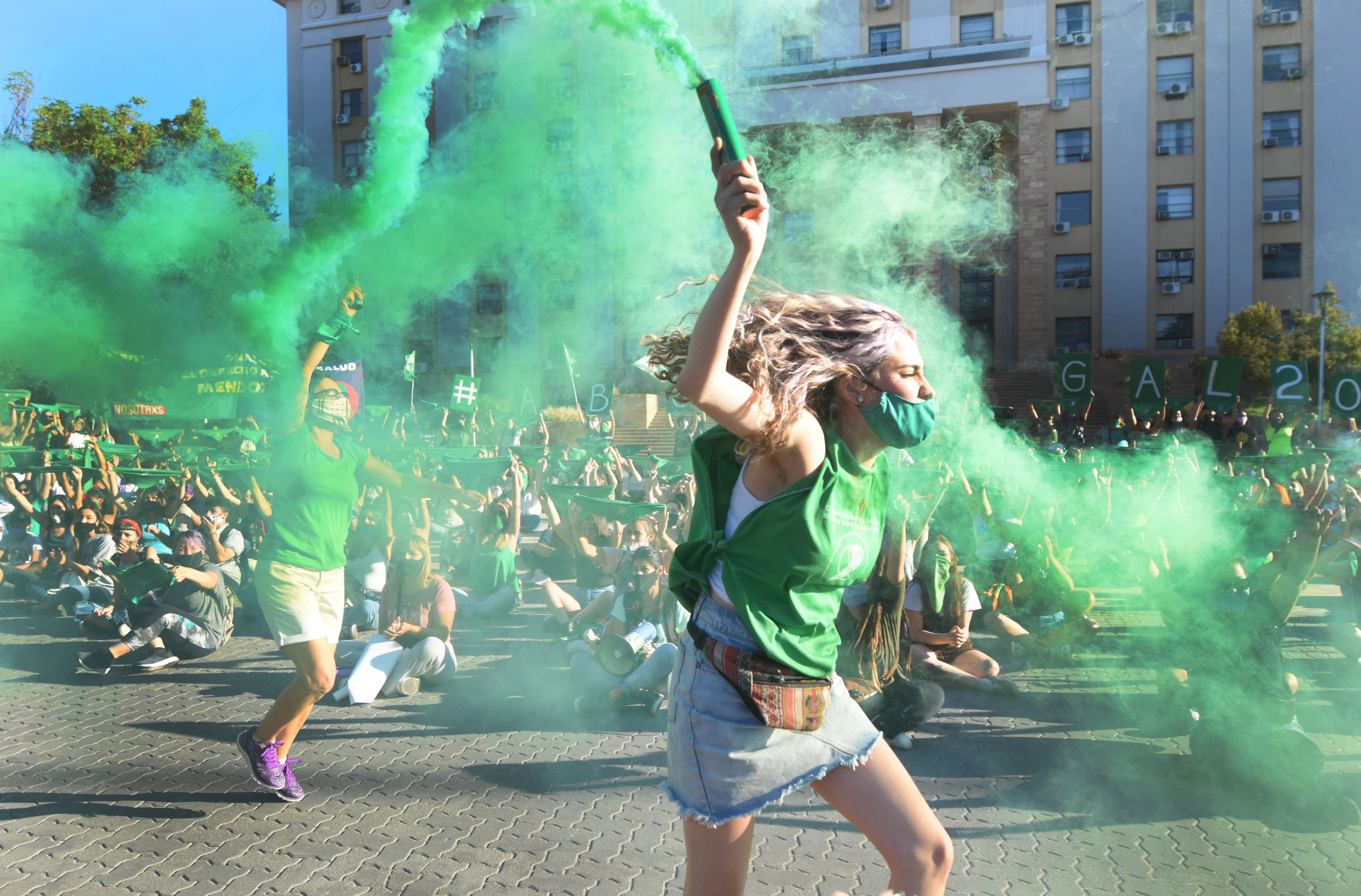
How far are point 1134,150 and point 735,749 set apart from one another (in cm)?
3637

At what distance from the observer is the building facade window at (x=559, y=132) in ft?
32.3

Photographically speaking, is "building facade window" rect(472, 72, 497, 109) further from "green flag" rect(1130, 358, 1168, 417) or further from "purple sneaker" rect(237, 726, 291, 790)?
"green flag" rect(1130, 358, 1168, 417)

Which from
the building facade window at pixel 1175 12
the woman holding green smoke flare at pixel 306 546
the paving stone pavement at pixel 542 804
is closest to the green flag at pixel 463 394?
the paving stone pavement at pixel 542 804

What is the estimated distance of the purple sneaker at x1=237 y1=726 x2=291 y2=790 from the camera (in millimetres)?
3988

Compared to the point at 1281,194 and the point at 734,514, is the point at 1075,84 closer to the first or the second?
the point at 1281,194

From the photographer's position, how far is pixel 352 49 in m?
22.4

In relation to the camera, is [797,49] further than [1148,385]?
No

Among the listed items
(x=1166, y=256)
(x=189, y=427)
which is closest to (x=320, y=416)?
(x=189, y=427)

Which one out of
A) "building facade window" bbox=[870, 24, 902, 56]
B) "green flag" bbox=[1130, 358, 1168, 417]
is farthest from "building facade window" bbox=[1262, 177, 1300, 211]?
"green flag" bbox=[1130, 358, 1168, 417]

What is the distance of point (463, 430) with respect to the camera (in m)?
16.9

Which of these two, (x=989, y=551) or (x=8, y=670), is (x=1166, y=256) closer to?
(x=989, y=551)

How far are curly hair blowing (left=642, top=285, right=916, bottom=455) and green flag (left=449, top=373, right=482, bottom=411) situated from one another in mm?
14285

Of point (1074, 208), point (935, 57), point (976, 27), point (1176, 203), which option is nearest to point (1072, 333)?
point (1074, 208)

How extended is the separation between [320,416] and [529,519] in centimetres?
951
